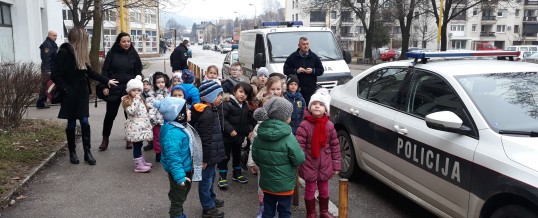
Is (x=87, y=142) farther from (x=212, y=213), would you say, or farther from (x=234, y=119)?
(x=212, y=213)

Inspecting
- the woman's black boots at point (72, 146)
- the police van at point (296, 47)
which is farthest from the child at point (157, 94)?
the police van at point (296, 47)

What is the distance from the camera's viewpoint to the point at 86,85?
20.3 feet

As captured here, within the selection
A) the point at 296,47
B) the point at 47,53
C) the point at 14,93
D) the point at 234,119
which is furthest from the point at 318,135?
the point at 47,53

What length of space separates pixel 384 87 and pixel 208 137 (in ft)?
6.94

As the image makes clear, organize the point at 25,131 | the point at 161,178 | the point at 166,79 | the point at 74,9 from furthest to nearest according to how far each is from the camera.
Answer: the point at 74,9
the point at 25,131
the point at 166,79
the point at 161,178

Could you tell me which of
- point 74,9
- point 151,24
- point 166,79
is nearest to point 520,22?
point 151,24

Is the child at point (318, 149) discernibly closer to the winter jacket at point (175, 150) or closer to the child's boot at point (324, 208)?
the child's boot at point (324, 208)

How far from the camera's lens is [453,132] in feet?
12.1

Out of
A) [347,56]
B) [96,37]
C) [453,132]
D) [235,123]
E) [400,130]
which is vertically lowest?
[235,123]

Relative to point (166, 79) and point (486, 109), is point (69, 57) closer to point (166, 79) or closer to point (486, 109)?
point (166, 79)

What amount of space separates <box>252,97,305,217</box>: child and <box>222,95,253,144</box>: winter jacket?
137 cm

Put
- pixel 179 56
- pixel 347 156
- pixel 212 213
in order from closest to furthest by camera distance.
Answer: pixel 212 213 < pixel 347 156 < pixel 179 56

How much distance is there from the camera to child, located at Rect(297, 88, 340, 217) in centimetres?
426

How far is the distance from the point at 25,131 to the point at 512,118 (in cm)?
734
